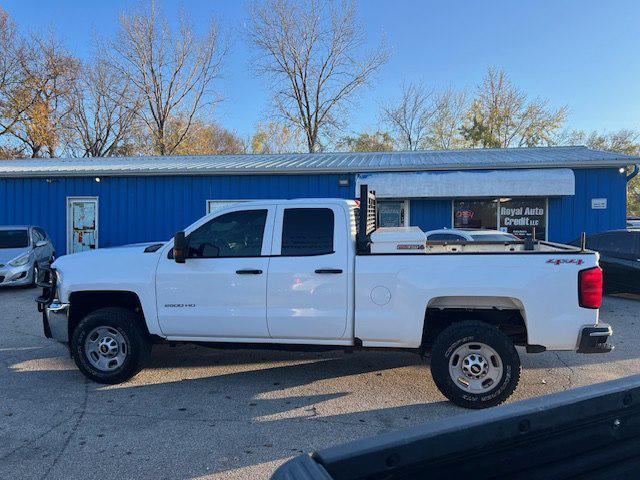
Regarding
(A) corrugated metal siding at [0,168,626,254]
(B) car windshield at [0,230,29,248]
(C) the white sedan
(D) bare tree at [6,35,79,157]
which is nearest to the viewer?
(C) the white sedan

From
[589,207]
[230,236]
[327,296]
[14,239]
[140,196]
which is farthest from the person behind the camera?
[140,196]

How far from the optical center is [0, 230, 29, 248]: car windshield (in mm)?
11546

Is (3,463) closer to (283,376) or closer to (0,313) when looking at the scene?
(283,376)

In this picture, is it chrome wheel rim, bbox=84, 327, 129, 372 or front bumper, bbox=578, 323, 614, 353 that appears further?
chrome wheel rim, bbox=84, 327, 129, 372

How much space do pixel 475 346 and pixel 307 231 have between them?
2004 millimetres

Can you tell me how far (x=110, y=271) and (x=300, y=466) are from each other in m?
4.20

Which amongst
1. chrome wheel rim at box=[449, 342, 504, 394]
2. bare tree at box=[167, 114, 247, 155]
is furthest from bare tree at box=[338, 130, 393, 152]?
chrome wheel rim at box=[449, 342, 504, 394]

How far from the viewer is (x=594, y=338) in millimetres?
4109

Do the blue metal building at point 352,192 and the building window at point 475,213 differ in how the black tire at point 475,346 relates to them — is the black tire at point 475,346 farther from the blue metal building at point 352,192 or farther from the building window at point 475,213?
the building window at point 475,213

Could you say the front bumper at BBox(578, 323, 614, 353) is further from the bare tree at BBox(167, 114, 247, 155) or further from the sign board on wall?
the bare tree at BBox(167, 114, 247, 155)

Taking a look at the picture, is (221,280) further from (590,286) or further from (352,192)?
(352,192)

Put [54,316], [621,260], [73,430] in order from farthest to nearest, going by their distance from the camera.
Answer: [621,260] < [54,316] < [73,430]

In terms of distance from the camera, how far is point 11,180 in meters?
15.5

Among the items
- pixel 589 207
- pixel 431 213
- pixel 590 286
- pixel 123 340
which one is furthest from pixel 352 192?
pixel 590 286
